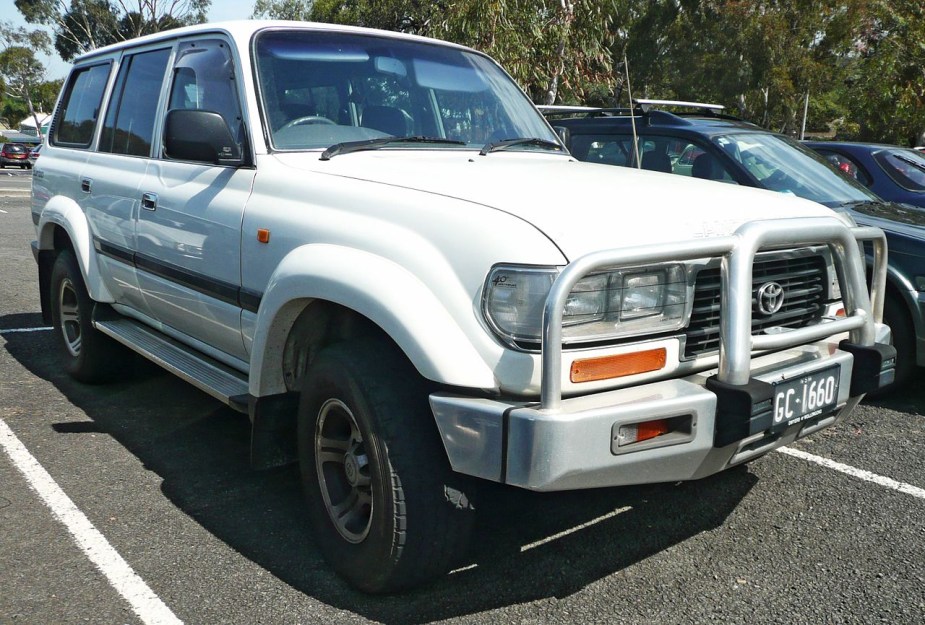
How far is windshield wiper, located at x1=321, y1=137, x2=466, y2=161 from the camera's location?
3.58 metres

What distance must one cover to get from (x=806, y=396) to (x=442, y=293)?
1246mm

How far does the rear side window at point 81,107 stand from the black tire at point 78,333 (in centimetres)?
72

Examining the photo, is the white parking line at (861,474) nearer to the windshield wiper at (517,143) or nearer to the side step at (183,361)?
the windshield wiper at (517,143)

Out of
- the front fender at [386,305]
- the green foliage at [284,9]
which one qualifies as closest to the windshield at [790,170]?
the front fender at [386,305]

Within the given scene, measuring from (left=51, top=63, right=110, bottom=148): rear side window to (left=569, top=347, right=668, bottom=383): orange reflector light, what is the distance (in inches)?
149

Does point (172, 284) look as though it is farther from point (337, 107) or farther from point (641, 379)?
point (641, 379)

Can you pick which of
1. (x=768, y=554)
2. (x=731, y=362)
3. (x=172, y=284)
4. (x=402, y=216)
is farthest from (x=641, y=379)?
(x=172, y=284)

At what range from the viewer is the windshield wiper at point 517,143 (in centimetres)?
395

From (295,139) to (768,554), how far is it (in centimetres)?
246

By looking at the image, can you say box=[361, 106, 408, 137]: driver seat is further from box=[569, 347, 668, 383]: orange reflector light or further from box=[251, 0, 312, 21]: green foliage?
box=[251, 0, 312, 21]: green foliage

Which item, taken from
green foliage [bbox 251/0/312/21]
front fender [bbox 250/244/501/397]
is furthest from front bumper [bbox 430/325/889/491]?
green foliage [bbox 251/0/312/21]

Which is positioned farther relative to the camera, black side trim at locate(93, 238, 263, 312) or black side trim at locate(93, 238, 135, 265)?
black side trim at locate(93, 238, 135, 265)

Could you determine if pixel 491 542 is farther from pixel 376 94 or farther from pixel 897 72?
pixel 897 72

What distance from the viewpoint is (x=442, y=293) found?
2660 millimetres
